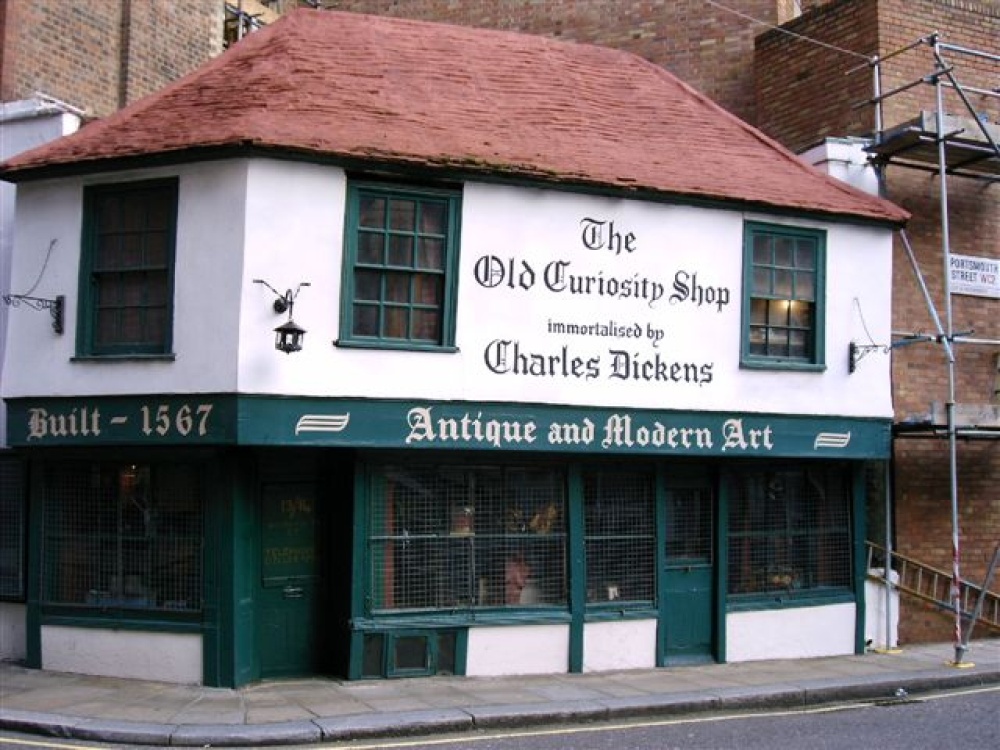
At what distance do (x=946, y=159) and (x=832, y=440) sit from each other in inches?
169

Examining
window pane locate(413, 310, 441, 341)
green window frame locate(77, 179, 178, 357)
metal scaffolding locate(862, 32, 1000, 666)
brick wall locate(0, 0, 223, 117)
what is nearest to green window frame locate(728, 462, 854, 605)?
metal scaffolding locate(862, 32, 1000, 666)

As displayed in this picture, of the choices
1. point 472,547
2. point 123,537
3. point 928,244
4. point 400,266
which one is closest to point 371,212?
point 400,266

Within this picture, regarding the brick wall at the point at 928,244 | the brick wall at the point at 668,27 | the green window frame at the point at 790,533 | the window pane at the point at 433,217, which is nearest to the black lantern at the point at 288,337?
the window pane at the point at 433,217

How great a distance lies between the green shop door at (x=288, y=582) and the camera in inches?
438

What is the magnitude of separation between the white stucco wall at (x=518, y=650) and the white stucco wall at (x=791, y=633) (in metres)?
2.18

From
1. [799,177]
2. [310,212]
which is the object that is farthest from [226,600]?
[799,177]

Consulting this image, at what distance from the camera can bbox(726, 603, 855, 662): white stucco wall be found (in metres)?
12.7

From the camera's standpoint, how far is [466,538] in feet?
38.0

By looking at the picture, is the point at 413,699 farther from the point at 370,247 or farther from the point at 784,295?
the point at 784,295

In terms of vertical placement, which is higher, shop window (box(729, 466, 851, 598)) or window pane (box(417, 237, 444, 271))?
window pane (box(417, 237, 444, 271))

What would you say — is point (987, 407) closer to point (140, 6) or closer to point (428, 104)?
point (428, 104)

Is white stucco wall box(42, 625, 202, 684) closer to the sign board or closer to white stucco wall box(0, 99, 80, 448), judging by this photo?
white stucco wall box(0, 99, 80, 448)

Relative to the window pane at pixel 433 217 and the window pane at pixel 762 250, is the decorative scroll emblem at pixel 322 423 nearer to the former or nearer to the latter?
the window pane at pixel 433 217

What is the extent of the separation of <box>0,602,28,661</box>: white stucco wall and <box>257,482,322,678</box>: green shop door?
269 cm
